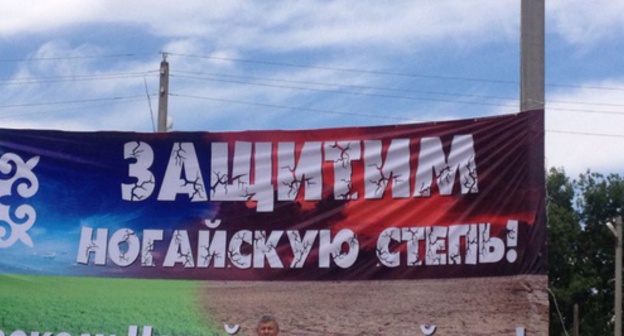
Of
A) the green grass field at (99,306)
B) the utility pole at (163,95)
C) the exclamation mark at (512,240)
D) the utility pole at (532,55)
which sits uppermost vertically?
the utility pole at (163,95)

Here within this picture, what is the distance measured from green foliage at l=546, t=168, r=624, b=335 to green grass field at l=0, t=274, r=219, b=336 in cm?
2480

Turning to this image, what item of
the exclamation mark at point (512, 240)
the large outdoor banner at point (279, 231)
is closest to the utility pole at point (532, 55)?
the large outdoor banner at point (279, 231)

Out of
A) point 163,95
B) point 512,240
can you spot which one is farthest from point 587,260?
point 512,240

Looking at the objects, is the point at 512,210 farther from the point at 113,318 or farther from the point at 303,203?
the point at 113,318

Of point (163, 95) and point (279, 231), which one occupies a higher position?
point (163, 95)

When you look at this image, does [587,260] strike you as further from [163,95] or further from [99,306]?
[99,306]

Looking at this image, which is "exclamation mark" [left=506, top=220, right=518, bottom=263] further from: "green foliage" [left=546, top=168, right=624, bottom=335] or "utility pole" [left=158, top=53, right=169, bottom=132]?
"green foliage" [left=546, top=168, right=624, bottom=335]

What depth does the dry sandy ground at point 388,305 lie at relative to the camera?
6855mm

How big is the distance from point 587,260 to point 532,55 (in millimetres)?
26188

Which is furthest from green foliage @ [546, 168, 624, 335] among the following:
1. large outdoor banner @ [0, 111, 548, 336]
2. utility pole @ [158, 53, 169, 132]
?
large outdoor banner @ [0, 111, 548, 336]

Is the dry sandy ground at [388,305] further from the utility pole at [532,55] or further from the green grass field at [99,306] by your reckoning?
the utility pole at [532,55]

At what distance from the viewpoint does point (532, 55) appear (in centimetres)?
697

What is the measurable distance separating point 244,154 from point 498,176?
5.80 ft

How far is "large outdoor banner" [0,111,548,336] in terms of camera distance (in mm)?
6953
